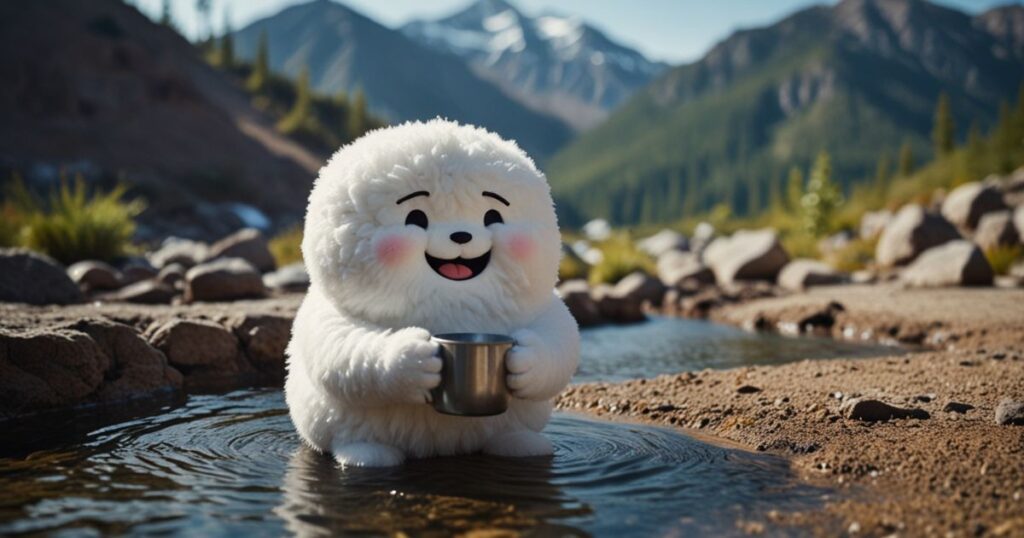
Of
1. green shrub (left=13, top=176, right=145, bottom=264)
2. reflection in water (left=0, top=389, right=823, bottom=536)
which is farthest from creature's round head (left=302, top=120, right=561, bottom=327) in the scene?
green shrub (left=13, top=176, right=145, bottom=264)

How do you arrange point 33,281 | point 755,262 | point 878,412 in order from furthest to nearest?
point 755,262 → point 33,281 → point 878,412

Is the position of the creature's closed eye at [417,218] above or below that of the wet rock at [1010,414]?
above

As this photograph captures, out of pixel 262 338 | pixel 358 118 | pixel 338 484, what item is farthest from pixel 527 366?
pixel 358 118

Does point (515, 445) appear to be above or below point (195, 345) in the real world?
below

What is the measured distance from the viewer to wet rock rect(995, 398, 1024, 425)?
500 centimetres

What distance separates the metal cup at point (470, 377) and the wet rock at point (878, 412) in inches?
105

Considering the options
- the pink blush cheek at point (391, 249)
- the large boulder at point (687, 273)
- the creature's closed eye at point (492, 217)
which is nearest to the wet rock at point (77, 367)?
the pink blush cheek at point (391, 249)

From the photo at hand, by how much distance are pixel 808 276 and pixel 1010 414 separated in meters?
13.3

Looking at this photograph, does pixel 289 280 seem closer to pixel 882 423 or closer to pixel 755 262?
pixel 882 423

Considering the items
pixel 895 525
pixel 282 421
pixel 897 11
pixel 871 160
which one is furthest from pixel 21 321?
pixel 897 11

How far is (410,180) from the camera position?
4379 millimetres

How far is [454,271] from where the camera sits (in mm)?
4445

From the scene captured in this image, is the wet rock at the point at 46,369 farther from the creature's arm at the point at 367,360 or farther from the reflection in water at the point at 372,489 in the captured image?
the creature's arm at the point at 367,360

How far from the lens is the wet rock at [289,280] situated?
12.4 m
